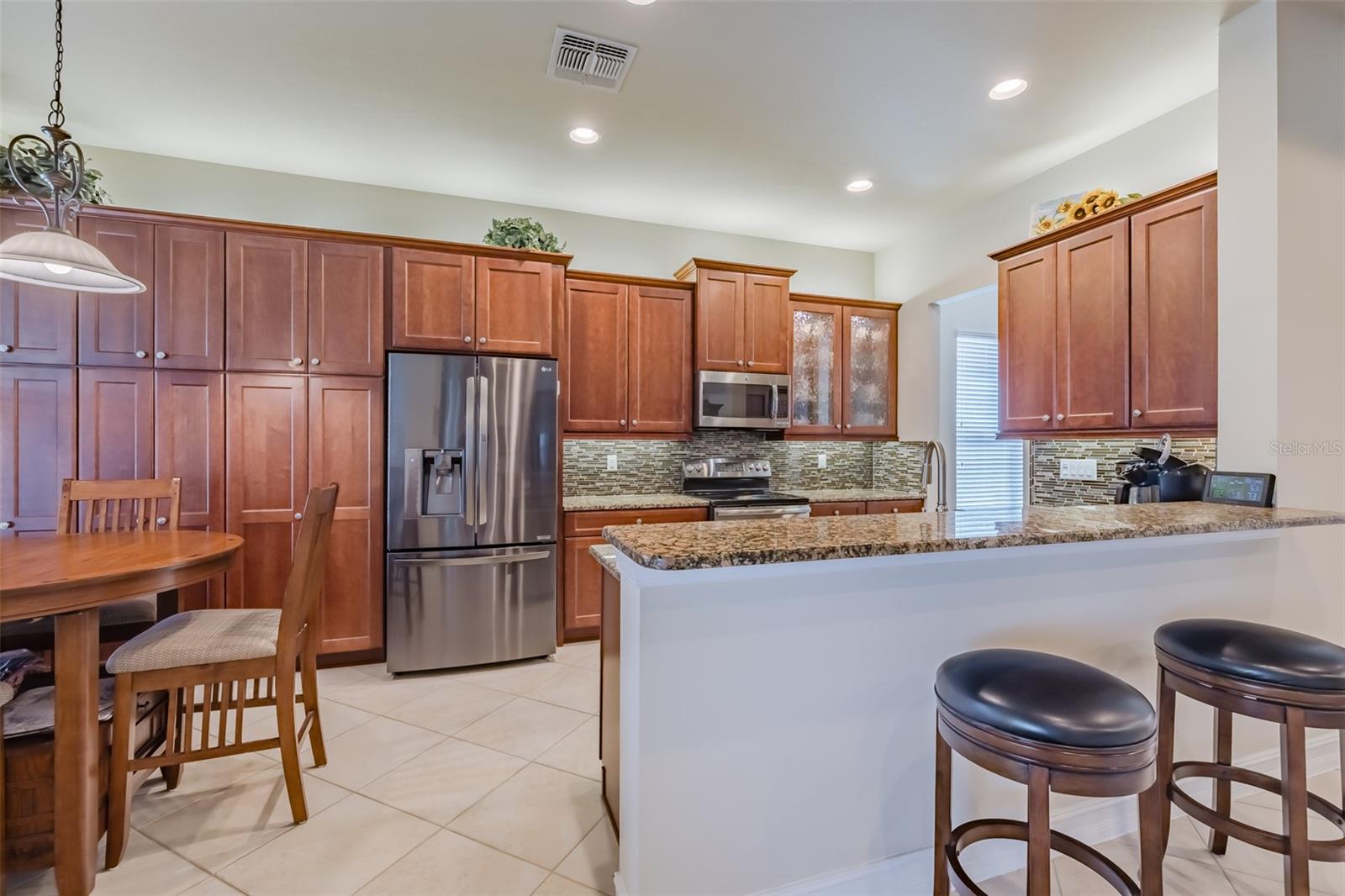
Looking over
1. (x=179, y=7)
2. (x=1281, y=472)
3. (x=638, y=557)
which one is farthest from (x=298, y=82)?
(x=1281, y=472)

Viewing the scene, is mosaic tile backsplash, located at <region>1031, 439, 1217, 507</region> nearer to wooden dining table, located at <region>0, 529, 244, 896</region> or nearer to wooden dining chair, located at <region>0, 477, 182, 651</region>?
wooden dining table, located at <region>0, 529, 244, 896</region>

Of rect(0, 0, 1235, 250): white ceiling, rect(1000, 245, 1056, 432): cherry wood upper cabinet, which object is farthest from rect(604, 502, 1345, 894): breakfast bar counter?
rect(0, 0, 1235, 250): white ceiling

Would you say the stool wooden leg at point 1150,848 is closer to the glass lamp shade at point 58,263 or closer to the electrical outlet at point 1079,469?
the electrical outlet at point 1079,469

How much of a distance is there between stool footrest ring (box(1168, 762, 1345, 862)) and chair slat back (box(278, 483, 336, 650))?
106 inches

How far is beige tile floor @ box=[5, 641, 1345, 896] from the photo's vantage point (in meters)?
1.53

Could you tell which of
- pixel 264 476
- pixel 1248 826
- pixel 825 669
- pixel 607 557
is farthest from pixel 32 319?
pixel 1248 826

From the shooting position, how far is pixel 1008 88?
253 cm

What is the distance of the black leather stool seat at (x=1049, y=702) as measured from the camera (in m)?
1.00

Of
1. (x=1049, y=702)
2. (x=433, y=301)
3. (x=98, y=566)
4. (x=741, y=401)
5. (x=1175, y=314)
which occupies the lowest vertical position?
(x=1049, y=702)

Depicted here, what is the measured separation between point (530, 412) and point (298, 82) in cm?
183

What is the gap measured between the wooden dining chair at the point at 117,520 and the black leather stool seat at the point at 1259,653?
342cm

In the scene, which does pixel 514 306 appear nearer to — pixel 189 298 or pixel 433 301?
pixel 433 301

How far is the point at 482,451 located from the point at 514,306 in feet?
2.87

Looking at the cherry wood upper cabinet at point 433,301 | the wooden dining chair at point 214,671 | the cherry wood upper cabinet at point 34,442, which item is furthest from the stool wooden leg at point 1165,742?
the cherry wood upper cabinet at point 34,442
